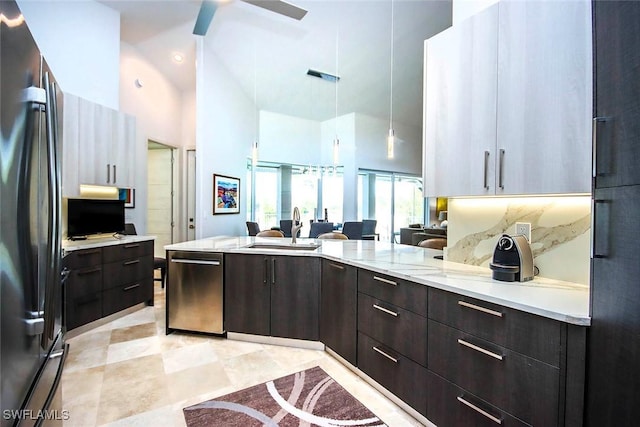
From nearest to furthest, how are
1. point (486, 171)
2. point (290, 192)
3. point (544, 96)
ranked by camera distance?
point (544, 96) < point (486, 171) < point (290, 192)

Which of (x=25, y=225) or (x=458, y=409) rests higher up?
(x=25, y=225)

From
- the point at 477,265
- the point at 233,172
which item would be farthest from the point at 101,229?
the point at 477,265

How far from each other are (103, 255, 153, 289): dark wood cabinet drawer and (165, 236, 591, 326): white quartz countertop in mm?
948

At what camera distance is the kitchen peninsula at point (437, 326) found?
1.23 meters

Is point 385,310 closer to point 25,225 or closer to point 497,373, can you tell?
point 497,373

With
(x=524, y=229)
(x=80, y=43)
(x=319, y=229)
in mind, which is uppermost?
(x=80, y=43)

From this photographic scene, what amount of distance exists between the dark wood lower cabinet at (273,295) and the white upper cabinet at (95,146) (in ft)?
6.33

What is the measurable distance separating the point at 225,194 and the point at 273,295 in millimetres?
3591

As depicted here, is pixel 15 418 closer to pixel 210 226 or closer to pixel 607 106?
pixel 607 106

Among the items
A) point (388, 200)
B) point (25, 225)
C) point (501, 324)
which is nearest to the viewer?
point (25, 225)

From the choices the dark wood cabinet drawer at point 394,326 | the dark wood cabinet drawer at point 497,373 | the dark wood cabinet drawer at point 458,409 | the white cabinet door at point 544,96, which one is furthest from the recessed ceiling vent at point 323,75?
the dark wood cabinet drawer at point 458,409

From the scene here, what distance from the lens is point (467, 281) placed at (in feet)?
5.53

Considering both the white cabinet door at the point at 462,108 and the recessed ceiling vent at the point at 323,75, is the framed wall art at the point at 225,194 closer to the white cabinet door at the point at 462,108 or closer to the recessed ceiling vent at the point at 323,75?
the recessed ceiling vent at the point at 323,75

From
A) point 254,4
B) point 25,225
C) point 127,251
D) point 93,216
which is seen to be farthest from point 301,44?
point 25,225
